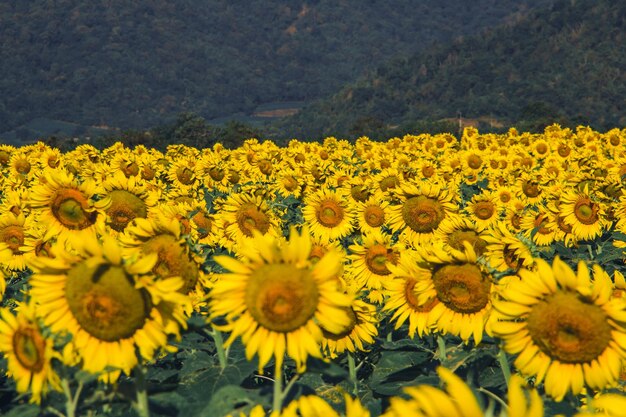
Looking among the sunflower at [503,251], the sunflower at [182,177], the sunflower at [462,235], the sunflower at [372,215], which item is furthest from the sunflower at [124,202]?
the sunflower at [182,177]

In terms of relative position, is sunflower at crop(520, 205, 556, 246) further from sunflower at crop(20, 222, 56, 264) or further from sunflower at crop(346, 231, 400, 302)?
sunflower at crop(20, 222, 56, 264)

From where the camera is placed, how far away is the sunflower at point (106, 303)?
298 centimetres

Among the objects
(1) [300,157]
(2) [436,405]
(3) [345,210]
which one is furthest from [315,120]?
(2) [436,405]

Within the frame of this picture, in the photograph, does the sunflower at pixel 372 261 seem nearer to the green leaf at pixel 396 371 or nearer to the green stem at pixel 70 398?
the green leaf at pixel 396 371

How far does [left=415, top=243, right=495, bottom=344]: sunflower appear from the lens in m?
4.48

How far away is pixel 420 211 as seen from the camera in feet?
27.8

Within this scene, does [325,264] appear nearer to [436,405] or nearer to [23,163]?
[436,405]

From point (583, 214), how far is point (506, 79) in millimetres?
118622

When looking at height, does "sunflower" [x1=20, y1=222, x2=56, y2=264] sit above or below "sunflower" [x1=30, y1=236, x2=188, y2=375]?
above

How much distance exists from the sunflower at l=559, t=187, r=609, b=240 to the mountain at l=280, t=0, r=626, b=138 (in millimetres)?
82395

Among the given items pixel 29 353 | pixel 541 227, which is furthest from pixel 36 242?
pixel 541 227

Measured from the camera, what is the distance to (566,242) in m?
10.0

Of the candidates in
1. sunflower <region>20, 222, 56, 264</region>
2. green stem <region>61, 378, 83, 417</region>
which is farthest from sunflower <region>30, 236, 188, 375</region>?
sunflower <region>20, 222, 56, 264</region>

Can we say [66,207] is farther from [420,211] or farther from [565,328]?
[420,211]
